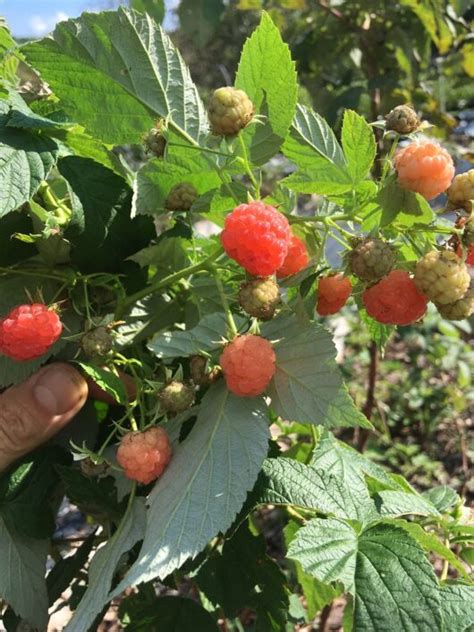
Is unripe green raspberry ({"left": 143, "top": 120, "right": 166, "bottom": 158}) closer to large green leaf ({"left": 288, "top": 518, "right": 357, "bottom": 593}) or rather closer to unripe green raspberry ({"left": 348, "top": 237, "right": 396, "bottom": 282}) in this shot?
unripe green raspberry ({"left": 348, "top": 237, "right": 396, "bottom": 282})

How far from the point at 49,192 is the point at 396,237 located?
0.39 meters

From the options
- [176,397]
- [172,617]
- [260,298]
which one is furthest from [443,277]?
[172,617]

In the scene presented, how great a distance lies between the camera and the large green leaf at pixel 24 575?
2.56ft

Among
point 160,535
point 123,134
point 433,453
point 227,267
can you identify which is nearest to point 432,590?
point 160,535

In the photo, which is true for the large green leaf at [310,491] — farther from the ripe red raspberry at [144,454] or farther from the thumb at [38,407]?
the thumb at [38,407]

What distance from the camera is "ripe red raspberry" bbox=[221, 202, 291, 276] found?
0.59 meters

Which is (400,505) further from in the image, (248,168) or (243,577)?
(248,168)

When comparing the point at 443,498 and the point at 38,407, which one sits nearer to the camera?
the point at 38,407

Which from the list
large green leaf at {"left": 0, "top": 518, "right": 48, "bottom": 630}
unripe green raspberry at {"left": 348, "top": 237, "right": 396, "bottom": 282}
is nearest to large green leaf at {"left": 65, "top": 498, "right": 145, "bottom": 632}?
large green leaf at {"left": 0, "top": 518, "right": 48, "bottom": 630}

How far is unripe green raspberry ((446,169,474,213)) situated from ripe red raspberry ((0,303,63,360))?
40 centimetres

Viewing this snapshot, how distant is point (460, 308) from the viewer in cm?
61

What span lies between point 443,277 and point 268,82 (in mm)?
249

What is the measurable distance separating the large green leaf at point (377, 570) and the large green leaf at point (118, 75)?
1.43 ft

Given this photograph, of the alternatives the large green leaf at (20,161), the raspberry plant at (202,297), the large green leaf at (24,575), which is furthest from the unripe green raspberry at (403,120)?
the large green leaf at (24,575)
